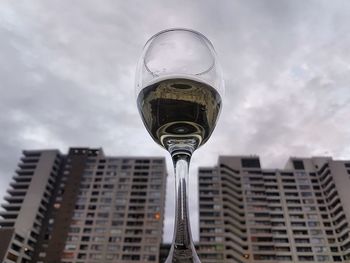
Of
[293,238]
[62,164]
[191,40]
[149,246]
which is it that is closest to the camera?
[191,40]

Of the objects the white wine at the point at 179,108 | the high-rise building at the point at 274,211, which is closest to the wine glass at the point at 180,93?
the white wine at the point at 179,108

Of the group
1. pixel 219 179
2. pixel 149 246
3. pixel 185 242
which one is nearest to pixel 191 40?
pixel 185 242

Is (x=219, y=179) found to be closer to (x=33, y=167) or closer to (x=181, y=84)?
(x=33, y=167)

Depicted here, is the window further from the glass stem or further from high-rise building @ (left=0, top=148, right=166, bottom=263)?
the glass stem

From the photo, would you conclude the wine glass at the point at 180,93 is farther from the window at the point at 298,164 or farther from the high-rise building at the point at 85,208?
the window at the point at 298,164

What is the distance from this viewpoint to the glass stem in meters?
0.74

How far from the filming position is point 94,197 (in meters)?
49.5

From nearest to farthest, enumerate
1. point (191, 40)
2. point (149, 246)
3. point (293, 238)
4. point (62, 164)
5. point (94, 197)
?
point (191, 40), point (149, 246), point (293, 238), point (94, 197), point (62, 164)

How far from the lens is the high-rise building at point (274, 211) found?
4331 cm

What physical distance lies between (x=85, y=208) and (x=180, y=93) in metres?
50.8

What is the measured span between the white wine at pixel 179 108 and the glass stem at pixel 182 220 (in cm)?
8

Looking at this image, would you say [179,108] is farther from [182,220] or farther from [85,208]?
[85,208]

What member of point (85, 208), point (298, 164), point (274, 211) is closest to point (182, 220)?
point (85, 208)

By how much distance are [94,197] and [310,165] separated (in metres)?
38.0
